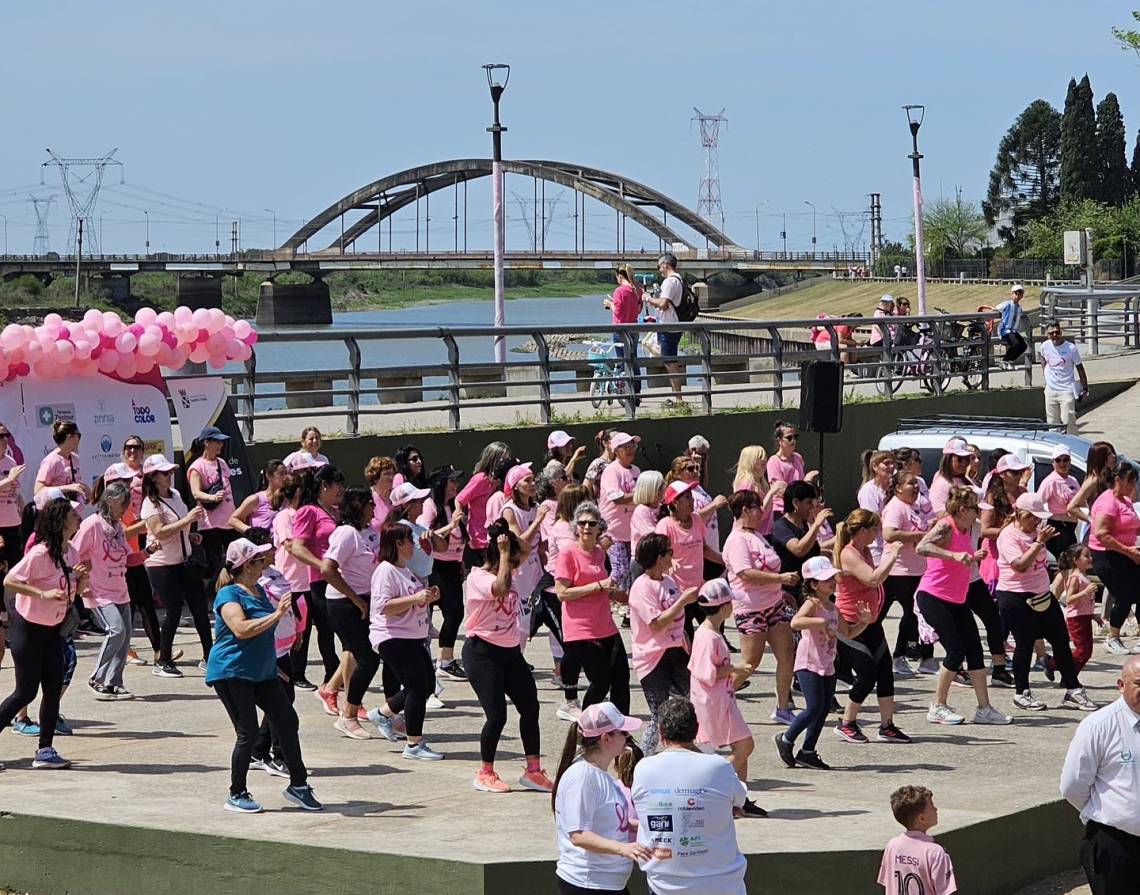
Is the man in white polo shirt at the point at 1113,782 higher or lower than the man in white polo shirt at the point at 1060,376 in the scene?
lower

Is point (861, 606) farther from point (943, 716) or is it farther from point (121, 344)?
point (121, 344)

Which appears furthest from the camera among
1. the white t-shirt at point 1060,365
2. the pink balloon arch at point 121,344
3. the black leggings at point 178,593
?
the white t-shirt at point 1060,365

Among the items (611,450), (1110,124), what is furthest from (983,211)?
(611,450)

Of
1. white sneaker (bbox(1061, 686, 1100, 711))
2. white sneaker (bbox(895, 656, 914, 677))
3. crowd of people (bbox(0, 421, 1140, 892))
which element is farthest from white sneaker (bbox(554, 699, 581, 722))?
white sneaker (bbox(1061, 686, 1100, 711))

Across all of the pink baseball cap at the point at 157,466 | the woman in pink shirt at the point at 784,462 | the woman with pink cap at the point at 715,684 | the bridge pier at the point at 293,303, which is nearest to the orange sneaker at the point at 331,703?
the pink baseball cap at the point at 157,466

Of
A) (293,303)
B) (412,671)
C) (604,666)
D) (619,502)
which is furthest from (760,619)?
(293,303)

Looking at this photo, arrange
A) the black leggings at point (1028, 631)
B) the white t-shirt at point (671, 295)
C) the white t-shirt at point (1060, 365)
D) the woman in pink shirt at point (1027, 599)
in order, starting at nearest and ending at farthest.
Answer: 1. the woman in pink shirt at point (1027, 599)
2. the black leggings at point (1028, 631)
3. the white t-shirt at point (671, 295)
4. the white t-shirt at point (1060, 365)

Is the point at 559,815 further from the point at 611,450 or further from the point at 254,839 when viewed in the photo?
the point at 611,450

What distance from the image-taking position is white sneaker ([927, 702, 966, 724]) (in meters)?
12.3

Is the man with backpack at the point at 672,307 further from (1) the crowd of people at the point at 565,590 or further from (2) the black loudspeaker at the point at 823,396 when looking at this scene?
(1) the crowd of people at the point at 565,590

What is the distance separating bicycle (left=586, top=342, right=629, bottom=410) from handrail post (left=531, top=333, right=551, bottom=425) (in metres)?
0.52

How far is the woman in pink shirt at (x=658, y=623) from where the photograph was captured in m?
9.80

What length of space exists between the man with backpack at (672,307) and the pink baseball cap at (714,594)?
1308 centimetres

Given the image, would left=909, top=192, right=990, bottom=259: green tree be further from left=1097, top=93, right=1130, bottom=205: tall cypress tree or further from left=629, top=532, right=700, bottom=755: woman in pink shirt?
left=629, top=532, right=700, bottom=755: woman in pink shirt
